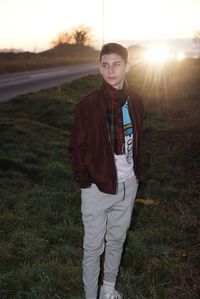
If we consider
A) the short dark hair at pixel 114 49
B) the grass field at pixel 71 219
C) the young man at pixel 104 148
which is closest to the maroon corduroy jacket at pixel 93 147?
the young man at pixel 104 148

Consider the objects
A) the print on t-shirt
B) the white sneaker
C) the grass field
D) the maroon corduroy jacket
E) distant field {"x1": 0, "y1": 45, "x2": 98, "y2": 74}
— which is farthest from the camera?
distant field {"x1": 0, "y1": 45, "x2": 98, "y2": 74}

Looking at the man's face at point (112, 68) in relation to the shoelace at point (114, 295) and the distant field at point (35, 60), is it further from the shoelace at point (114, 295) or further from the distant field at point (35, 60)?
the distant field at point (35, 60)

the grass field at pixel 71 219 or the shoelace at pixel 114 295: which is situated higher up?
the shoelace at pixel 114 295

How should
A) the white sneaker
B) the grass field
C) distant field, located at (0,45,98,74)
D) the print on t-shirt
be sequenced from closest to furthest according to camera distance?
the print on t-shirt < the white sneaker < the grass field < distant field, located at (0,45,98,74)

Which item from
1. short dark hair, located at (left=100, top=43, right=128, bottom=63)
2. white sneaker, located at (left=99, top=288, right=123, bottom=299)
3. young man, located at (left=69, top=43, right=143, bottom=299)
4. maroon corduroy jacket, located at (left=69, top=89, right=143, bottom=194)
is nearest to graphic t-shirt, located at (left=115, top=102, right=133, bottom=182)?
young man, located at (left=69, top=43, right=143, bottom=299)

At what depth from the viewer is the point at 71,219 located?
Answer: 5656mm

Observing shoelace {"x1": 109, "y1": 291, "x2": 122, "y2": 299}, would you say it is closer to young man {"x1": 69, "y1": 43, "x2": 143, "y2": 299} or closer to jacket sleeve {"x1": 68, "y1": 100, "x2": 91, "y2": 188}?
young man {"x1": 69, "y1": 43, "x2": 143, "y2": 299}

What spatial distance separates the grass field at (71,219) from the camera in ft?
13.5

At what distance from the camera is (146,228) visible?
553 cm

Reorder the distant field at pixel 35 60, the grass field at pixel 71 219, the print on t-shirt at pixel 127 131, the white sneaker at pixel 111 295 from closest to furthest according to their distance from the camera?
the print on t-shirt at pixel 127 131, the white sneaker at pixel 111 295, the grass field at pixel 71 219, the distant field at pixel 35 60

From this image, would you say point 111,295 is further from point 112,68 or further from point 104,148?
point 112,68

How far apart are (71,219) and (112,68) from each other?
295 cm

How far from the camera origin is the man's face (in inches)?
128

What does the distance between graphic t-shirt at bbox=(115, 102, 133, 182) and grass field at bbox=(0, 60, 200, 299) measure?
125 centimetres
